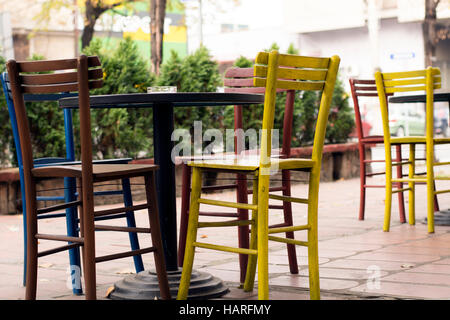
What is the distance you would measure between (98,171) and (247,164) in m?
0.63

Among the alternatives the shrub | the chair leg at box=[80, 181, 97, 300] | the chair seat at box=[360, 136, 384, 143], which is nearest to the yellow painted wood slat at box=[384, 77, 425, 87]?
the chair seat at box=[360, 136, 384, 143]

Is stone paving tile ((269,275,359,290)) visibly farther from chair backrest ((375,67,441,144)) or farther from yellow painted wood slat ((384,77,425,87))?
yellow painted wood slat ((384,77,425,87))

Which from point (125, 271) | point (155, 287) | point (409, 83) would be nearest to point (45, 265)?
point (125, 271)

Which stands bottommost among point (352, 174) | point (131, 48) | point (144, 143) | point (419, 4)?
point (352, 174)

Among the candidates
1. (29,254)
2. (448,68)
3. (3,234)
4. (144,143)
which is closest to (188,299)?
(29,254)

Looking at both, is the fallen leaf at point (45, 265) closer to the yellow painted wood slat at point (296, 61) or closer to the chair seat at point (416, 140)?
the yellow painted wood slat at point (296, 61)

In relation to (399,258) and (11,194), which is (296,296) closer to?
(399,258)

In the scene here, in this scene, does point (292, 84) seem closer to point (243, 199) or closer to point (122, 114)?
point (243, 199)

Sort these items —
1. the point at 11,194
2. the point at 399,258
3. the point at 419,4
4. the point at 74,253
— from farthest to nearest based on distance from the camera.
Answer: the point at 419,4 → the point at 11,194 → the point at 399,258 → the point at 74,253

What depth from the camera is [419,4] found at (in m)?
24.9

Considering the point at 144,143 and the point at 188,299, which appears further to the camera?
the point at 144,143

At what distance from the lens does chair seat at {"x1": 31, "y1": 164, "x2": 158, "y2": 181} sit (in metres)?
3.24

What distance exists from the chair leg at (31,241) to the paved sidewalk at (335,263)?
0.37m
